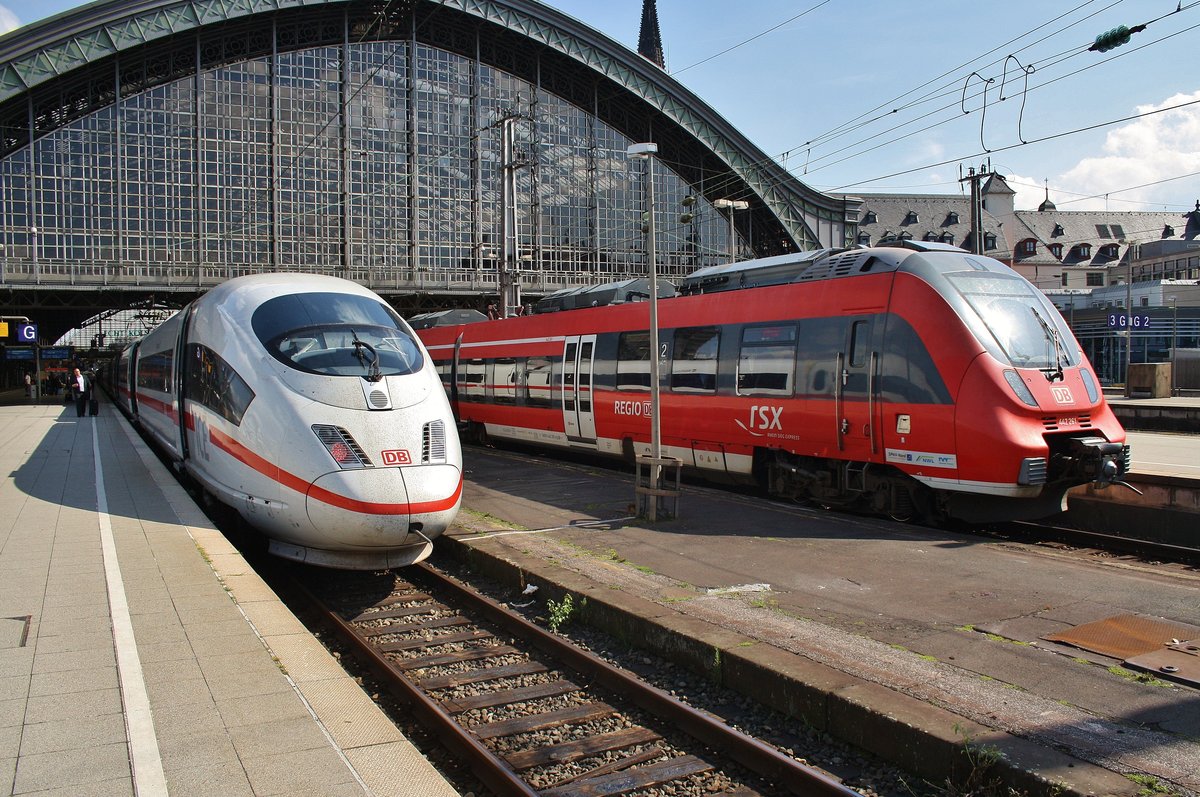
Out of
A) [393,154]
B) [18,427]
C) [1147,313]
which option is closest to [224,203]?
[393,154]

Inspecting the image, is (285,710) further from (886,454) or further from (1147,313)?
(1147,313)

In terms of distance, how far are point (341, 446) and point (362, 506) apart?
0.68 meters

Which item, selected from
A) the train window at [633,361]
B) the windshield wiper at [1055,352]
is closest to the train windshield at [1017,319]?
the windshield wiper at [1055,352]

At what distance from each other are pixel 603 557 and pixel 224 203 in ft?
143

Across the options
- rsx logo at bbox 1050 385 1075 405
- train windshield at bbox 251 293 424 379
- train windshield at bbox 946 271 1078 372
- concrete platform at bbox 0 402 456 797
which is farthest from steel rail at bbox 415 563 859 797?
rsx logo at bbox 1050 385 1075 405

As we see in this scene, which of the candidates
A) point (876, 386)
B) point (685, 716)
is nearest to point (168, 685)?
point (685, 716)

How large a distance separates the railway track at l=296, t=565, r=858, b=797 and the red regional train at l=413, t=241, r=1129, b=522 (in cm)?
582

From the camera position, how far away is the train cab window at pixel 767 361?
13047 mm

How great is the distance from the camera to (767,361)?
530 inches

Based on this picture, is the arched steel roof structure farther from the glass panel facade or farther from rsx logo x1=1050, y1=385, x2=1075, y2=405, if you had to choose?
rsx logo x1=1050, y1=385, x2=1075, y2=405

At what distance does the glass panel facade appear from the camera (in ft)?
148

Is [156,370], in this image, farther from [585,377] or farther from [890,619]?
[890,619]

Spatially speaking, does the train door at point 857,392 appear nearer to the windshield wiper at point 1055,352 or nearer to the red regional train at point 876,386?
the red regional train at point 876,386

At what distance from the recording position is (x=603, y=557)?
9844 mm
